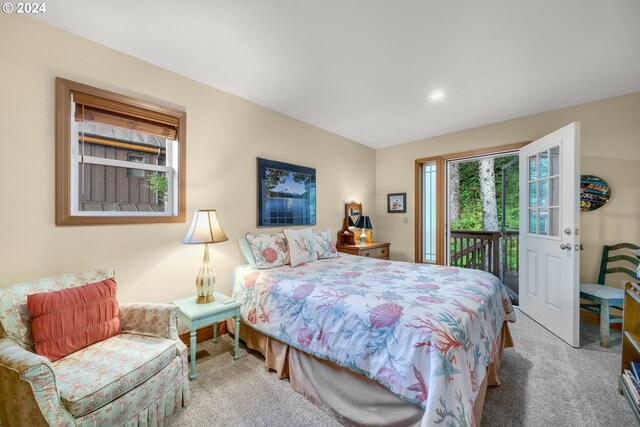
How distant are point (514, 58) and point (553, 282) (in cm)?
221

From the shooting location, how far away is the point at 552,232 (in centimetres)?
272

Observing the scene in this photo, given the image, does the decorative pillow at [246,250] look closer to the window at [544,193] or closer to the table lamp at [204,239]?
the table lamp at [204,239]

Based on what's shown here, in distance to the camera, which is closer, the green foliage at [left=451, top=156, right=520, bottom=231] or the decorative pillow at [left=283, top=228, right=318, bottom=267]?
the decorative pillow at [left=283, top=228, right=318, bottom=267]

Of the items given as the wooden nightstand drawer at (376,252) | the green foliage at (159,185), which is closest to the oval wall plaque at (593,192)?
the wooden nightstand drawer at (376,252)

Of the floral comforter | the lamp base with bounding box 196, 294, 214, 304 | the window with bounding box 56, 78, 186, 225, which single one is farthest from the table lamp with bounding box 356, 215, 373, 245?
the window with bounding box 56, 78, 186, 225

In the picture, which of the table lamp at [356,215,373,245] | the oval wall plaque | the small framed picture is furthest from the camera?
the small framed picture

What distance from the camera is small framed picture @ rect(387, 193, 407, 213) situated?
444 centimetres

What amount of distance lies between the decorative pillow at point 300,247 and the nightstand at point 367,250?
3.03ft

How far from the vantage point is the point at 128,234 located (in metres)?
2.07

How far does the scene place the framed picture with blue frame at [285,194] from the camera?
2.99 meters

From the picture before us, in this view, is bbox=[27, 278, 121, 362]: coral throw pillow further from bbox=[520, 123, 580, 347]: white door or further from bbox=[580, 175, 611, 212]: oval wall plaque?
bbox=[580, 175, 611, 212]: oval wall plaque

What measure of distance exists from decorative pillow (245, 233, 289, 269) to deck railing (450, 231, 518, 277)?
3.33 m

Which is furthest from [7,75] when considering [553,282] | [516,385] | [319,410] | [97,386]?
[553,282]

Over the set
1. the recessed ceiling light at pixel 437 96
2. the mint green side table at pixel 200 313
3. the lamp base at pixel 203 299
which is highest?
the recessed ceiling light at pixel 437 96
